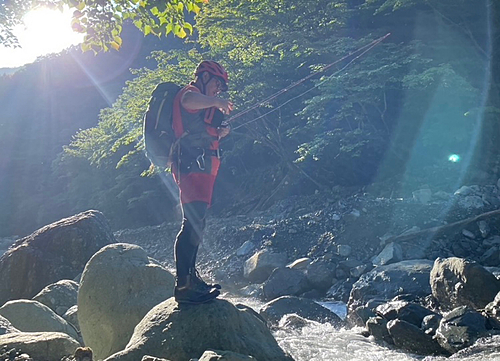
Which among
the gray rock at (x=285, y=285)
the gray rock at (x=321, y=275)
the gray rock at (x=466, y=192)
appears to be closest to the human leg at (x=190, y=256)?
the gray rock at (x=285, y=285)

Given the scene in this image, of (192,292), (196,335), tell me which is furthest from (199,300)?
(196,335)

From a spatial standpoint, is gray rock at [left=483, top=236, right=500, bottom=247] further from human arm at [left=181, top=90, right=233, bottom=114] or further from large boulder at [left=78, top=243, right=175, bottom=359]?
human arm at [left=181, top=90, right=233, bottom=114]

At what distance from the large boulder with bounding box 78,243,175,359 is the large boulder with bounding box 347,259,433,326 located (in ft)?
13.4

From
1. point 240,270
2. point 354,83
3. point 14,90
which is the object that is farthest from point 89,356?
point 14,90

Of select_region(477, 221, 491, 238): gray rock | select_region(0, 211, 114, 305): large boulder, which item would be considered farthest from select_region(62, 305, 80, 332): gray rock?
select_region(477, 221, 491, 238): gray rock

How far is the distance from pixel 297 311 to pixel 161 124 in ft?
17.8

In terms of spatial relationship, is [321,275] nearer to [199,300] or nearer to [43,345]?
[199,300]

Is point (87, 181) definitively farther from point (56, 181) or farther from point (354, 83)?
point (354, 83)

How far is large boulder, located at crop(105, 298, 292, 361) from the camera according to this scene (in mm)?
4098

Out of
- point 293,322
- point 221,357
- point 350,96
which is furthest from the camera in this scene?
point 350,96

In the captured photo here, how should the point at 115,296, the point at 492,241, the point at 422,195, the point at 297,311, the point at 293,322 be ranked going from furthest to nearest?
the point at 422,195
the point at 492,241
the point at 297,311
the point at 293,322
the point at 115,296

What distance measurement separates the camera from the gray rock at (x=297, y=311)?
336 inches

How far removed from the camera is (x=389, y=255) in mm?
11516

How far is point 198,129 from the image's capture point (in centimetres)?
434
